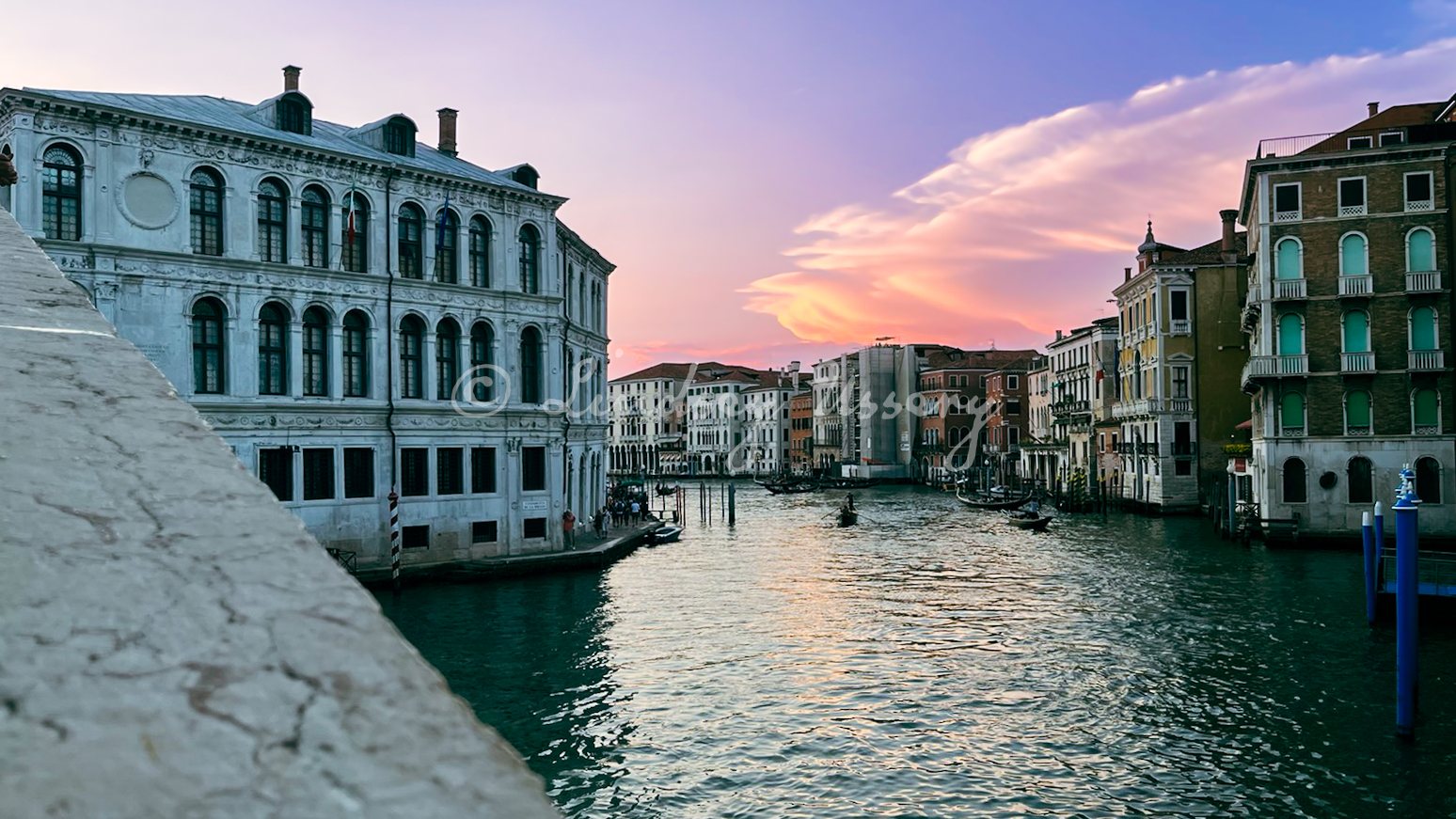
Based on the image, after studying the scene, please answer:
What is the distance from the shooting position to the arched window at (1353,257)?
32.3 metres

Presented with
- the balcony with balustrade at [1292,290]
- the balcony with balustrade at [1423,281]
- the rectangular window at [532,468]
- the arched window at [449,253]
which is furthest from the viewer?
the balcony with balustrade at [1292,290]

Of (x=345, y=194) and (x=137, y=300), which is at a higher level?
(x=345, y=194)

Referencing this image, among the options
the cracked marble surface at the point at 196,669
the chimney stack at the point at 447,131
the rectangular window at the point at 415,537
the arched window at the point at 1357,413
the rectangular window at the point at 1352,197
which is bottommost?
the rectangular window at the point at 415,537

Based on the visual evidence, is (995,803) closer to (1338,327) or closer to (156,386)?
(156,386)

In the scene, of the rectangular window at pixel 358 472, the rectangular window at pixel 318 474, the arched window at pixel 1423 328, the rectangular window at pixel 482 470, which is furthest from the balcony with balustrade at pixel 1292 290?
the rectangular window at pixel 318 474

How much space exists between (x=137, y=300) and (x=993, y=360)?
77502 mm

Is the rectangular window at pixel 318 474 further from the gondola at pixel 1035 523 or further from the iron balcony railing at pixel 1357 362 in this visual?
the iron balcony railing at pixel 1357 362

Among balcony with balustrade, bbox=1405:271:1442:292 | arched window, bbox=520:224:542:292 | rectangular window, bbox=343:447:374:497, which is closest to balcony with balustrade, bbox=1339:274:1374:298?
balcony with balustrade, bbox=1405:271:1442:292

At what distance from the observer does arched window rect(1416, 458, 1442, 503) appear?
31.5 m

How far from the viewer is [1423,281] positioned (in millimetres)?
31312

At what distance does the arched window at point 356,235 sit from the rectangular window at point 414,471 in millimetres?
4508

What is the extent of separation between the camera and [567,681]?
15633mm

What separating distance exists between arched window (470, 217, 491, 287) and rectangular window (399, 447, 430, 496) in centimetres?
466

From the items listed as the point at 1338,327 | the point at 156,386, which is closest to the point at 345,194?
the point at 156,386
